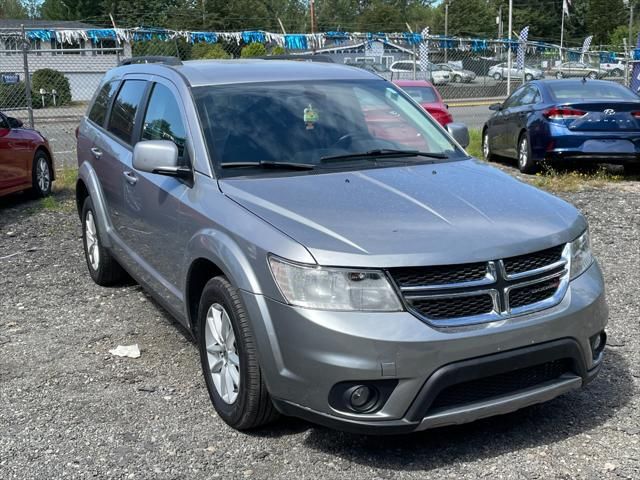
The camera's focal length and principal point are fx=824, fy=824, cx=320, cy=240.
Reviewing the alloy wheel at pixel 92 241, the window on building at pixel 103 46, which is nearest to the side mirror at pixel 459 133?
the alloy wheel at pixel 92 241

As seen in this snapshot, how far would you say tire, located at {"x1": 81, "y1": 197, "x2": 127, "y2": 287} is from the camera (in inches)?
258

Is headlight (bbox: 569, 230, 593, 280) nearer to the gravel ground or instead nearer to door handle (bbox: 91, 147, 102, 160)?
the gravel ground

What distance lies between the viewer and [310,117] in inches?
189

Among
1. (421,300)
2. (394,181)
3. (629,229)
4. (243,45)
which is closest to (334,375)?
(421,300)

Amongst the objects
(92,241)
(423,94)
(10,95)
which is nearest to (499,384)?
(92,241)

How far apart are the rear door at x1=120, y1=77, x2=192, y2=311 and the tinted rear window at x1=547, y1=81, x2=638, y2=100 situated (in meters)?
8.00

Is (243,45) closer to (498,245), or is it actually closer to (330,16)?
(498,245)

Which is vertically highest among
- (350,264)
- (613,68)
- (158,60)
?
(158,60)

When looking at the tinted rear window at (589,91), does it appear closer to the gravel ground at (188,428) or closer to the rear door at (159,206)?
the gravel ground at (188,428)

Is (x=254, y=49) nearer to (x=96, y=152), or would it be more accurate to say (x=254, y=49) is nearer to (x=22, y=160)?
(x=22, y=160)

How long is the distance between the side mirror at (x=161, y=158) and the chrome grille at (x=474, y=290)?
1581 mm

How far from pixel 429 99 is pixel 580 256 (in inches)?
463

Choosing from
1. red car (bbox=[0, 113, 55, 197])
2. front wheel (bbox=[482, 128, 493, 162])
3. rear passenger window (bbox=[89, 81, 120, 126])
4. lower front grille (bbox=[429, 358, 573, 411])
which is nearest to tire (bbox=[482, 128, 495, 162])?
front wheel (bbox=[482, 128, 493, 162])

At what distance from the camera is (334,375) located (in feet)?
11.2
